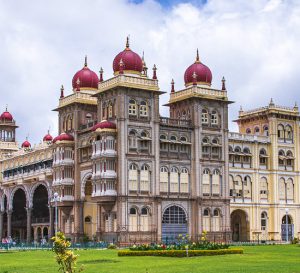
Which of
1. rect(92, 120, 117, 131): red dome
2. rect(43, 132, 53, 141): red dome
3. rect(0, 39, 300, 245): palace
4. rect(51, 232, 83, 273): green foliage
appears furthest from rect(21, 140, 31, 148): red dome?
rect(51, 232, 83, 273): green foliage

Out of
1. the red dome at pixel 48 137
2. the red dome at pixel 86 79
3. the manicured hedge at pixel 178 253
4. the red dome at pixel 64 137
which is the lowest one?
the manicured hedge at pixel 178 253

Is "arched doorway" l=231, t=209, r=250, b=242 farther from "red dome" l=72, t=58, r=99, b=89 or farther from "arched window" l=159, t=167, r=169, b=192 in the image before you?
"red dome" l=72, t=58, r=99, b=89

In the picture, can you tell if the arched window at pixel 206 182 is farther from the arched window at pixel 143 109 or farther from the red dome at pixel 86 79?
the red dome at pixel 86 79

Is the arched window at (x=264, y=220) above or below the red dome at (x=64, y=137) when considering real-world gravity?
below

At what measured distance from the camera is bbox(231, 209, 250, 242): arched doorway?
9862 centimetres

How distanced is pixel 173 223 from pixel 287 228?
23593 mm

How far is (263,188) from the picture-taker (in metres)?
101

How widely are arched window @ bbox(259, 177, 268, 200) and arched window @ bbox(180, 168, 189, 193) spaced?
17.3 metres

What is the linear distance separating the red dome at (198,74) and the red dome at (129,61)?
29.3ft

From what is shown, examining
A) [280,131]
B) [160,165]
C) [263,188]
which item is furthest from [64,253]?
[280,131]

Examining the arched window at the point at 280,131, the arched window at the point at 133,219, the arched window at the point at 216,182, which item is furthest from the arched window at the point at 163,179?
the arched window at the point at 280,131

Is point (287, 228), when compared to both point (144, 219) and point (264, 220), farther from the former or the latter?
point (144, 219)

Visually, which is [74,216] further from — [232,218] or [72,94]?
[232,218]

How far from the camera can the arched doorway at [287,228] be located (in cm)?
10071
